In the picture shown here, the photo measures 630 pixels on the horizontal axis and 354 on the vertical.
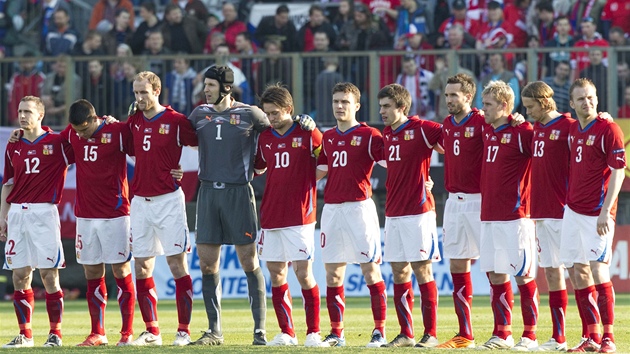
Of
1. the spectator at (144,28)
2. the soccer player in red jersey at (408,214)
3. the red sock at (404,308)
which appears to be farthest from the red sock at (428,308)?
the spectator at (144,28)

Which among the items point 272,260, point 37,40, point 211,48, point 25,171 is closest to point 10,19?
point 37,40

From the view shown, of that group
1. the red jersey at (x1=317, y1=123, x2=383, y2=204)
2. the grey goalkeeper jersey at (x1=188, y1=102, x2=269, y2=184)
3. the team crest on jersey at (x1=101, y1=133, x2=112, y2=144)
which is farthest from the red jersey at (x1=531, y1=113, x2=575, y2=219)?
the team crest on jersey at (x1=101, y1=133, x2=112, y2=144)

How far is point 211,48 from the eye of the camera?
2191 centimetres

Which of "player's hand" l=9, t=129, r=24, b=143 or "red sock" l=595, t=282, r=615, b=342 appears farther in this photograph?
"player's hand" l=9, t=129, r=24, b=143

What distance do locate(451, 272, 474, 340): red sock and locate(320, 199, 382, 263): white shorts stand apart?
0.80m

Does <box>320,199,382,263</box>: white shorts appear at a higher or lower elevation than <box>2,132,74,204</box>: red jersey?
lower

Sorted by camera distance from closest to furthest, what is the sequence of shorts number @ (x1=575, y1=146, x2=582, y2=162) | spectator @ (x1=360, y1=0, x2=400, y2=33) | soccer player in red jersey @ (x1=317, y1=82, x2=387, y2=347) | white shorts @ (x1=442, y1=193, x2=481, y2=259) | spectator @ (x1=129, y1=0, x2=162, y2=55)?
shorts number @ (x1=575, y1=146, x2=582, y2=162)
white shorts @ (x1=442, y1=193, x2=481, y2=259)
soccer player in red jersey @ (x1=317, y1=82, x2=387, y2=347)
spectator @ (x1=129, y1=0, x2=162, y2=55)
spectator @ (x1=360, y1=0, x2=400, y2=33)

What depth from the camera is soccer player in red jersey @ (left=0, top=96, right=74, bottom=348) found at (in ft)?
40.7

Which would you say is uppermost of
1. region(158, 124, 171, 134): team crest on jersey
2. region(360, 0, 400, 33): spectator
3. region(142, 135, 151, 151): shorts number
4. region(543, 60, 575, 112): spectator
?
region(360, 0, 400, 33): spectator

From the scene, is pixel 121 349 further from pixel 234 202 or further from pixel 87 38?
pixel 87 38

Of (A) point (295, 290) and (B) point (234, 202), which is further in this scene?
(A) point (295, 290)

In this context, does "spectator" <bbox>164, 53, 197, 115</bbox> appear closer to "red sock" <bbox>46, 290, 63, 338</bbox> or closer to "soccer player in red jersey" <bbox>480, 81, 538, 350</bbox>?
"red sock" <bbox>46, 290, 63, 338</bbox>

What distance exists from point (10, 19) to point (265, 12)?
16.1 ft

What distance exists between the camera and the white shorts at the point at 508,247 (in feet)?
37.1
